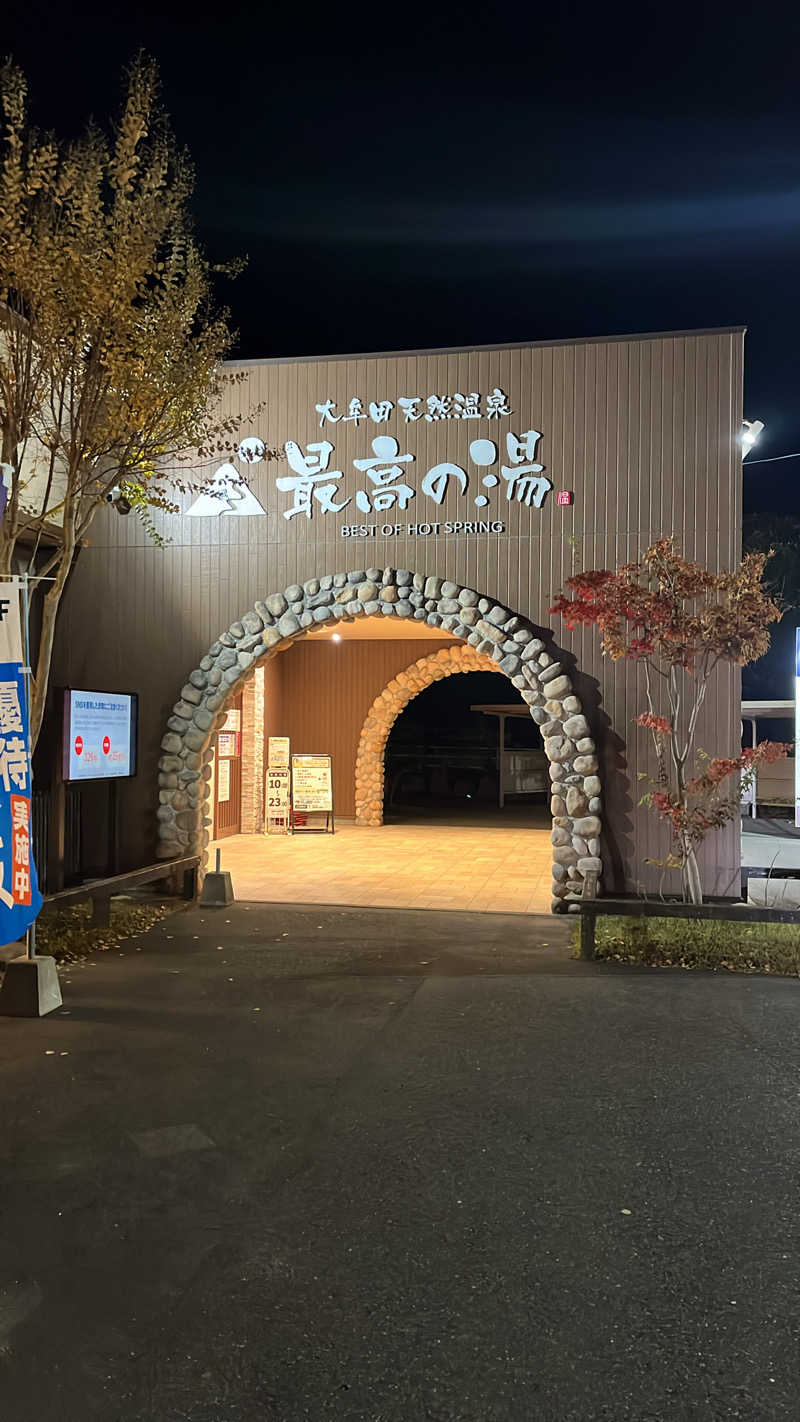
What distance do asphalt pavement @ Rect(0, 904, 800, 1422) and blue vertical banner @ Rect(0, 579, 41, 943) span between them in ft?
2.12

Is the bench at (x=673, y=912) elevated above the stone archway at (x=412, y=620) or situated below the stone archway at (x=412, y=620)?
below

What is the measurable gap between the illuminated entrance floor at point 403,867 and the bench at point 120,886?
51 centimetres

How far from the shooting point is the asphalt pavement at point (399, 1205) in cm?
252

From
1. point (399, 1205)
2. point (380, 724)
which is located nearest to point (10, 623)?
point (399, 1205)

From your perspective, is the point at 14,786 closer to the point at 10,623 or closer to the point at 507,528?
the point at 10,623

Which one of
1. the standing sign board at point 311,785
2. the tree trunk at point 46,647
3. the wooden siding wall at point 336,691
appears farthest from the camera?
the wooden siding wall at point 336,691

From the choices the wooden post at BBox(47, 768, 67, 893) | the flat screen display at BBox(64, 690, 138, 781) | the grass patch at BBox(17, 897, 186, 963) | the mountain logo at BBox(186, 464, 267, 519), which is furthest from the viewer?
the mountain logo at BBox(186, 464, 267, 519)

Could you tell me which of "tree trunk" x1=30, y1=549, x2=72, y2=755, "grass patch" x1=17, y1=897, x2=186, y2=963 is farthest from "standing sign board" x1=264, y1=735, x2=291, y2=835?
"tree trunk" x1=30, y1=549, x2=72, y2=755

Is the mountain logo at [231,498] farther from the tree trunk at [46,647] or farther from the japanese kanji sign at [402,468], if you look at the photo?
the tree trunk at [46,647]

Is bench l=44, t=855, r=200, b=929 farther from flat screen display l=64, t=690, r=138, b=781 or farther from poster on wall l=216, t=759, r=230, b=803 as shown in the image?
poster on wall l=216, t=759, r=230, b=803

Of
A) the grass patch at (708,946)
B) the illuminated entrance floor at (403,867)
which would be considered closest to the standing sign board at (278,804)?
the illuminated entrance floor at (403,867)

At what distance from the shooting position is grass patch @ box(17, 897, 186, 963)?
23.4ft

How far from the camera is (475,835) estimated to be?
15.1m

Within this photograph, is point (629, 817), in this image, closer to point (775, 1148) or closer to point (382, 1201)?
point (775, 1148)
